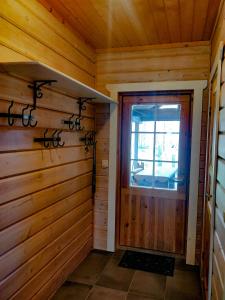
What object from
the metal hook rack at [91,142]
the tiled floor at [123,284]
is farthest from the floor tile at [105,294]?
the metal hook rack at [91,142]

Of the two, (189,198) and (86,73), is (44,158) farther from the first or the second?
(189,198)

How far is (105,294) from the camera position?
2344 mm

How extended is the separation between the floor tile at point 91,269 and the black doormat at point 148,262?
0.22 metres

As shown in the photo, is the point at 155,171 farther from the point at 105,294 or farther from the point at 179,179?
the point at 105,294

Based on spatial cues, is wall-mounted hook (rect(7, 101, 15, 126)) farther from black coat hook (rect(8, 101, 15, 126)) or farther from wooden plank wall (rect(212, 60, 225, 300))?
wooden plank wall (rect(212, 60, 225, 300))

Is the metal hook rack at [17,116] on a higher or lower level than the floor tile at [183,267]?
higher

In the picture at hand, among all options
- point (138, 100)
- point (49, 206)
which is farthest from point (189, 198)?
point (49, 206)

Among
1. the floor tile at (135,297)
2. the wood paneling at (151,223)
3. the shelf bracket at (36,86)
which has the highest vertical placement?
the shelf bracket at (36,86)

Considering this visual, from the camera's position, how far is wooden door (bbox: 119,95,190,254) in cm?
296

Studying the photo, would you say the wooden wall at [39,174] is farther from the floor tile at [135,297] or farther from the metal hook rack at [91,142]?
the floor tile at [135,297]

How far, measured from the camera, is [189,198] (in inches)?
112

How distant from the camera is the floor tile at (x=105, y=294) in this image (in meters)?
2.30

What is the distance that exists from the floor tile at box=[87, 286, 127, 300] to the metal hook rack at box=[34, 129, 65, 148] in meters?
1.36

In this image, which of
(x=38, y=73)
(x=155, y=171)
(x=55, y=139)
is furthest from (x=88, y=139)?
(x=38, y=73)
